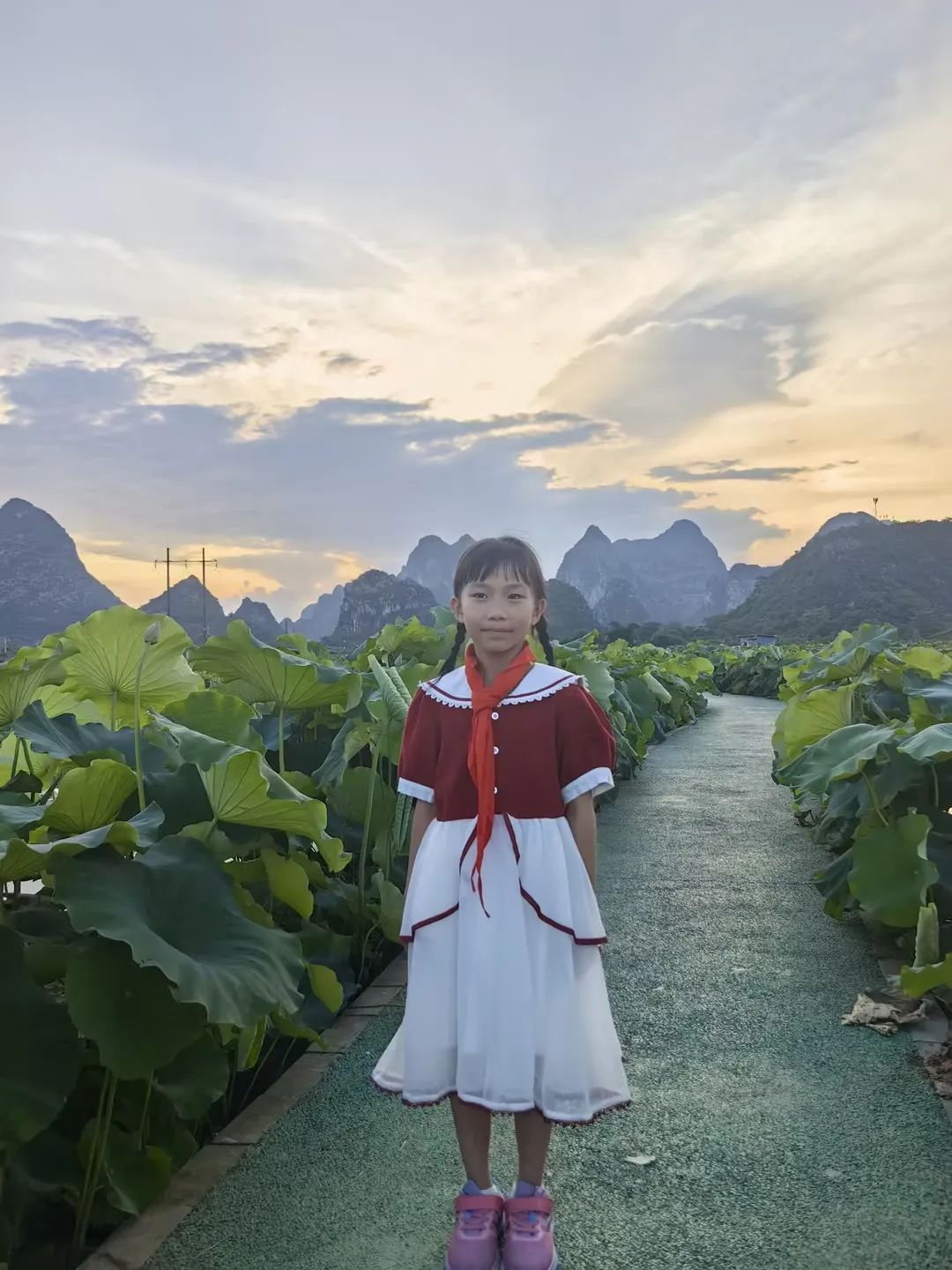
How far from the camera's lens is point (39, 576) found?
397ft

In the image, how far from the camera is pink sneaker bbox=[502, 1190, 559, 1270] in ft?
5.27

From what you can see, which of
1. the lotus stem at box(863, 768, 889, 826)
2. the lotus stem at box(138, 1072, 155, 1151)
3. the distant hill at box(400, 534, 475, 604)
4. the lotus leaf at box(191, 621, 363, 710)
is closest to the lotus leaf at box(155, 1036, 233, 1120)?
the lotus stem at box(138, 1072, 155, 1151)

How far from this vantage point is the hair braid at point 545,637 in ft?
6.41

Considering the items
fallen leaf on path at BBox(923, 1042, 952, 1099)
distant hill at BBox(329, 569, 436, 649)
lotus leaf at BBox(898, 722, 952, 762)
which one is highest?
lotus leaf at BBox(898, 722, 952, 762)

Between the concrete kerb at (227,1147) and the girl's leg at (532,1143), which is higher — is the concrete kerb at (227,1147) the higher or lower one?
the lower one

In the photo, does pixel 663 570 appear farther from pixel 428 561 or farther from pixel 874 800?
pixel 874 800

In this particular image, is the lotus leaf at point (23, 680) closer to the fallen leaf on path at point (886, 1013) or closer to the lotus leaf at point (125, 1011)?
the lotus leaf at point (125, 1011)

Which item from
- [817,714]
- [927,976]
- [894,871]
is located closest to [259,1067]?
[927,976]

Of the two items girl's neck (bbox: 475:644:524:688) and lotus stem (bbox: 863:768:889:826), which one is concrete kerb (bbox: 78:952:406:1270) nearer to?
girl's neck (bbox: 475:644:524:688)

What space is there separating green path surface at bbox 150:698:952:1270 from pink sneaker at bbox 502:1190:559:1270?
6 centimetres

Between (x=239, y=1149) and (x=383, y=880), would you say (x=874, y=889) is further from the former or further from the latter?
(x=239, y=1149)

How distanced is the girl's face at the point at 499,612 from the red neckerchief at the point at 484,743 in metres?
0.04

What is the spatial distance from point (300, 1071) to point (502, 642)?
3.87ft

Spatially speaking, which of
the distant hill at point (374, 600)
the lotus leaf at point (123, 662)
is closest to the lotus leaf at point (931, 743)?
the lotus leaf at point (123, 662)
